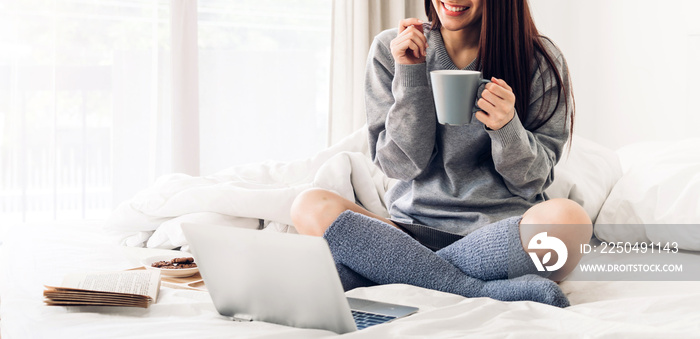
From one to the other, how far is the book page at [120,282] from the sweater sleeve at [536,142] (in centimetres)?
67

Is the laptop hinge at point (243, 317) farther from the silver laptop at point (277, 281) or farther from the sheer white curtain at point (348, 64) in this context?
the sheer white curtain at point (348, 64)

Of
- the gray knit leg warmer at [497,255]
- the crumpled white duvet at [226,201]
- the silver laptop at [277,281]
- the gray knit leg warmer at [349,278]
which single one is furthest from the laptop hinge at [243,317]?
the crumpled white duvet at [226,201]

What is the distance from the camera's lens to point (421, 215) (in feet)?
5.00

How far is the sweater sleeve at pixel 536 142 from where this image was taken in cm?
134

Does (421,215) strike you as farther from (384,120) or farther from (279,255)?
(279,255)

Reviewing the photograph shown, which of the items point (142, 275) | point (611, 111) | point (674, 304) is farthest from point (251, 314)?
point (611, 111)

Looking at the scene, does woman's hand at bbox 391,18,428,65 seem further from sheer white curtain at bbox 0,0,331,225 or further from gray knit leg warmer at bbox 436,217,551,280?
sheer white curtain at bbox 0,0,331,225

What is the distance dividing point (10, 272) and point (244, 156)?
1.93m

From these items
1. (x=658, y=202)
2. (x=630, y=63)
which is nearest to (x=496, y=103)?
(x=658, y=202)

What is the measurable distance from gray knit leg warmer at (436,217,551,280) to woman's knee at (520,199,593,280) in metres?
0.02

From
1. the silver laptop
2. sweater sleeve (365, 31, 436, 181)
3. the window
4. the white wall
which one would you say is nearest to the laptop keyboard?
the silver laptop

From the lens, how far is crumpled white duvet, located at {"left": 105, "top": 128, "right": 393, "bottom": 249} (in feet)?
5.27

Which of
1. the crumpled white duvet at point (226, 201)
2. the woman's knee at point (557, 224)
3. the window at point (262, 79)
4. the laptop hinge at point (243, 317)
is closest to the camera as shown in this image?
the laptop hinge at point (243, 317)

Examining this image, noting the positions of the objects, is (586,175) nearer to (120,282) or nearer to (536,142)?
(536,142)
